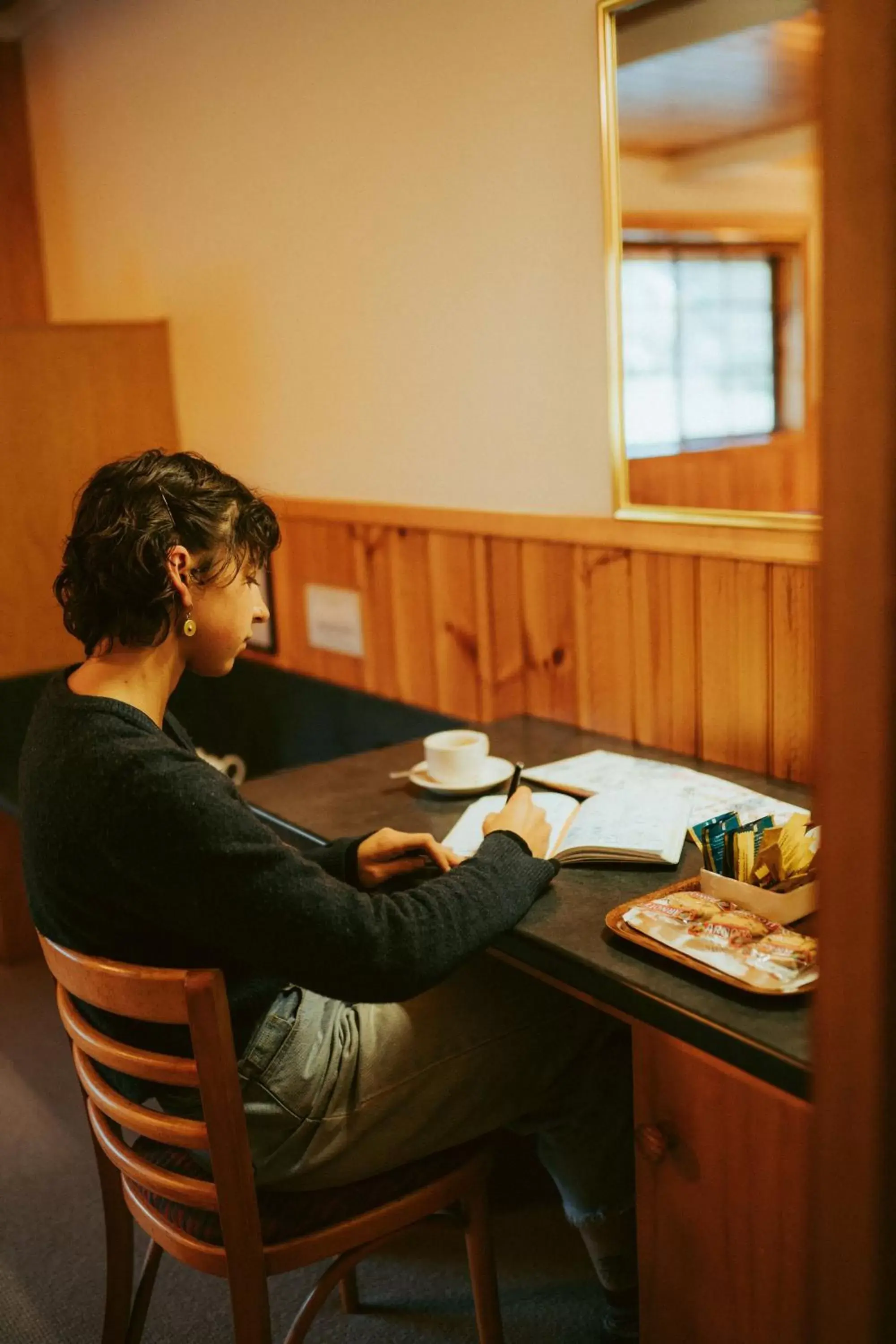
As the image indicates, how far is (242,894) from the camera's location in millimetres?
1105

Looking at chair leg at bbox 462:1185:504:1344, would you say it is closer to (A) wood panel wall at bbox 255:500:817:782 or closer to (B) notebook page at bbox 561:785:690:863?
(B) notebook page at bbox 561:785:690:863

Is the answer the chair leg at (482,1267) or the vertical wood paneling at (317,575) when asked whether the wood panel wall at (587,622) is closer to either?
the vertical wood paneling at (317,575)

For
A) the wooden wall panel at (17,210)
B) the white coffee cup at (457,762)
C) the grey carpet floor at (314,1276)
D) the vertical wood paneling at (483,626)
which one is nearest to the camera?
the grey carpet floor at (314,1276)

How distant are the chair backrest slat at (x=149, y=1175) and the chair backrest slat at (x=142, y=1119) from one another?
0.03 metres

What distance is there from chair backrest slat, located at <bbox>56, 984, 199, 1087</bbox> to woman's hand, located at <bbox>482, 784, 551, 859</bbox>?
447mm

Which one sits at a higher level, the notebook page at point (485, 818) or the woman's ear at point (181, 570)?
the woman's ear at point (181, 570)

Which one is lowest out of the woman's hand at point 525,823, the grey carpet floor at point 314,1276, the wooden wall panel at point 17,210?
the grey carpet floor at point 314,1276

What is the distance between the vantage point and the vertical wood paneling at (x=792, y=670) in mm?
1655

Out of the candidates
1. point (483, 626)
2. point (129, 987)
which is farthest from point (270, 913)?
point (483, 626)

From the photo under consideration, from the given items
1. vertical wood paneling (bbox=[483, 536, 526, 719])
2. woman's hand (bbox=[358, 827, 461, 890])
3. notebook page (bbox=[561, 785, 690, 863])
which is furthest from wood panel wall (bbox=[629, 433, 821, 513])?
woman's hand (bbox=[358, 827, 461, 890])

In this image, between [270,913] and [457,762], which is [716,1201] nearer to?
[270,913]

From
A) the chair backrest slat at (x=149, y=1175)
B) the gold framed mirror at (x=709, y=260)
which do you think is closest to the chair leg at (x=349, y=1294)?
the chair backrest slat at (x=149, y=1175)

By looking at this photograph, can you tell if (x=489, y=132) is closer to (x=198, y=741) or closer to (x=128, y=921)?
(x=128, y=921)

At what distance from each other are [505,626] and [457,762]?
49cm
